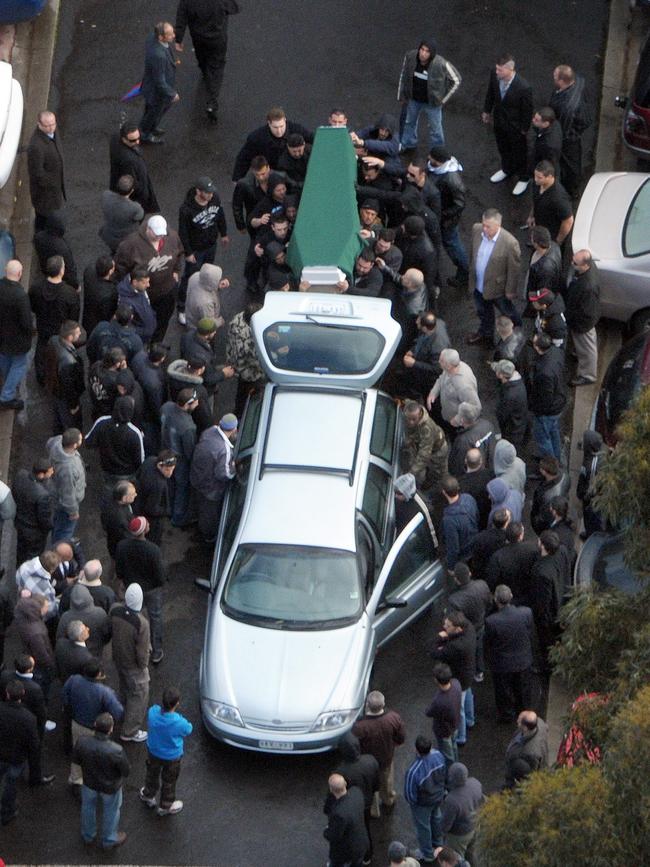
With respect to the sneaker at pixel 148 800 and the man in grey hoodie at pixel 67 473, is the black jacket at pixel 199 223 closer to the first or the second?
the man in grey hoodie at pixel 67 473

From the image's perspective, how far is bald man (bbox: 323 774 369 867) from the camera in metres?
12.0

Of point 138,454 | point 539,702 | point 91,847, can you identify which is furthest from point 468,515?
point 91,847

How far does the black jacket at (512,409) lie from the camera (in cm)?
1559

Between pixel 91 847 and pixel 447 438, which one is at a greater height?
pixel 447 438

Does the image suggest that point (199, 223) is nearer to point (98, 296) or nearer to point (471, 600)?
point (98, 296)

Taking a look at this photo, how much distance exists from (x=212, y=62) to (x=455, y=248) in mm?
3841

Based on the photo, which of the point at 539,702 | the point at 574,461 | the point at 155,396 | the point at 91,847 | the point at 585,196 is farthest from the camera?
the point at 585,196

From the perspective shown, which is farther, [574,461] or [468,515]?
[574,461]

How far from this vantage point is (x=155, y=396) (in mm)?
15547

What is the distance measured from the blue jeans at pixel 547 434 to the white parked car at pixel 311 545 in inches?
55.7

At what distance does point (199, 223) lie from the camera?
55.9 ft

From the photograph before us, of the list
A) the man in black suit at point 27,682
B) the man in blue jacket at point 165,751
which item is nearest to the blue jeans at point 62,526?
the man in black suit at point 27,682

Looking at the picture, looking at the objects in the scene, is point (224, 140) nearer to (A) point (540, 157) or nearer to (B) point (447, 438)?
(A) point (540, 157)

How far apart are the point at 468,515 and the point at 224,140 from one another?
6.93 meters
